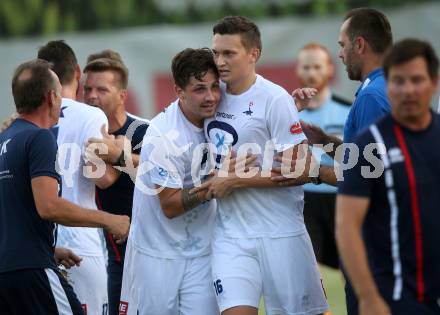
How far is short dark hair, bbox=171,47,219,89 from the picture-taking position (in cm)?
718

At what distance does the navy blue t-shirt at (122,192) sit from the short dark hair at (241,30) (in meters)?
1.40

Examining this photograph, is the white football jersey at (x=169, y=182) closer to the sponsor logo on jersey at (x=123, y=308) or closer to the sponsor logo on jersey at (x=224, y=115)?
the sponsor logo on jersey at (x=224, y=115)

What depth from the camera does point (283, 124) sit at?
23.1 feet

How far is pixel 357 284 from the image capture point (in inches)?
206

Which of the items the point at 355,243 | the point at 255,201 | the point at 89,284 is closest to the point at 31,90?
the point at 255,201

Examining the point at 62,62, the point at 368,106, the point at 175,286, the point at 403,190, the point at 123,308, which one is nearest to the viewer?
the point at 403,190

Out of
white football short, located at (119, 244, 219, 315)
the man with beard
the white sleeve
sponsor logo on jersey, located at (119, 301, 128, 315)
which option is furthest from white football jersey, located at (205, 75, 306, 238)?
the man with beard

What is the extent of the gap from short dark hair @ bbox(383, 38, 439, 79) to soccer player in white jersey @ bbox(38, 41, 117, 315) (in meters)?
2.96

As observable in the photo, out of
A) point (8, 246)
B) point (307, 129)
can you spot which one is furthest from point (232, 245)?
point (8, 246)

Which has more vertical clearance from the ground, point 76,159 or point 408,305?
point 76,159

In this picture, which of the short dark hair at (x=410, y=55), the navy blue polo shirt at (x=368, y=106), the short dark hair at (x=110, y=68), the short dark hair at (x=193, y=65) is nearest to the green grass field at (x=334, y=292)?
the short dark hair at (x=110, y=68)

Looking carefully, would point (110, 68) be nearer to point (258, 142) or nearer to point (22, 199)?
point (258, 142)

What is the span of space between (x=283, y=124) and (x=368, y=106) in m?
0.70

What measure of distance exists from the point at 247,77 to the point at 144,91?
8850 mm
